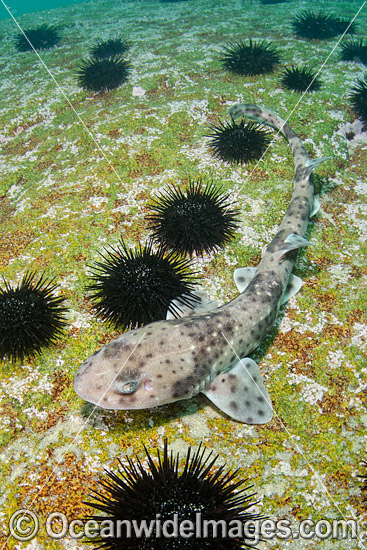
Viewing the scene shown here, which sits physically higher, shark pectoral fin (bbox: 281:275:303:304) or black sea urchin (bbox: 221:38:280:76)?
black sea urchin (bbox: 221:38:280:76)

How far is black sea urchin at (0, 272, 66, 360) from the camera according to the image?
14.3 feet

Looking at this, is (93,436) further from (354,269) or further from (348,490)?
(354,269)

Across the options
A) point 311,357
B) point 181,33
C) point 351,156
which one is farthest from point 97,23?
point 311,357

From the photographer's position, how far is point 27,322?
4477 mm

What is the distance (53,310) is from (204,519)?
298cm

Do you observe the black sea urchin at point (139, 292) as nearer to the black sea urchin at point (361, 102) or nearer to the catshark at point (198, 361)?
the catshark at point (198, 361)

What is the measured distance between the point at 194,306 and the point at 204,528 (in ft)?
8.68

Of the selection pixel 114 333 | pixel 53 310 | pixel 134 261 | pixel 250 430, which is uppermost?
pixel 134 261

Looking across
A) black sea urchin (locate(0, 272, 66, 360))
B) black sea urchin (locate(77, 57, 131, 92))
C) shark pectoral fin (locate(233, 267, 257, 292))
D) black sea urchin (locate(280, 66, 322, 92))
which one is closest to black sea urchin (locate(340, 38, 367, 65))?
black sea urchin (locate(280, 66, 322, 92))

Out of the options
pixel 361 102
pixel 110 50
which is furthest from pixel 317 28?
pixel 110 50

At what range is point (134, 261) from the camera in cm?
493

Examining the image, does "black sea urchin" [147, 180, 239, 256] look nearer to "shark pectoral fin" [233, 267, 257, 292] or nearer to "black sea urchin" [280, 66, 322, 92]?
"shark pectoral fin" [233, 267, 257, 292]

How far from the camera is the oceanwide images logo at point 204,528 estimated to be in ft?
9.02

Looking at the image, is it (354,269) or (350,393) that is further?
(354,269)
